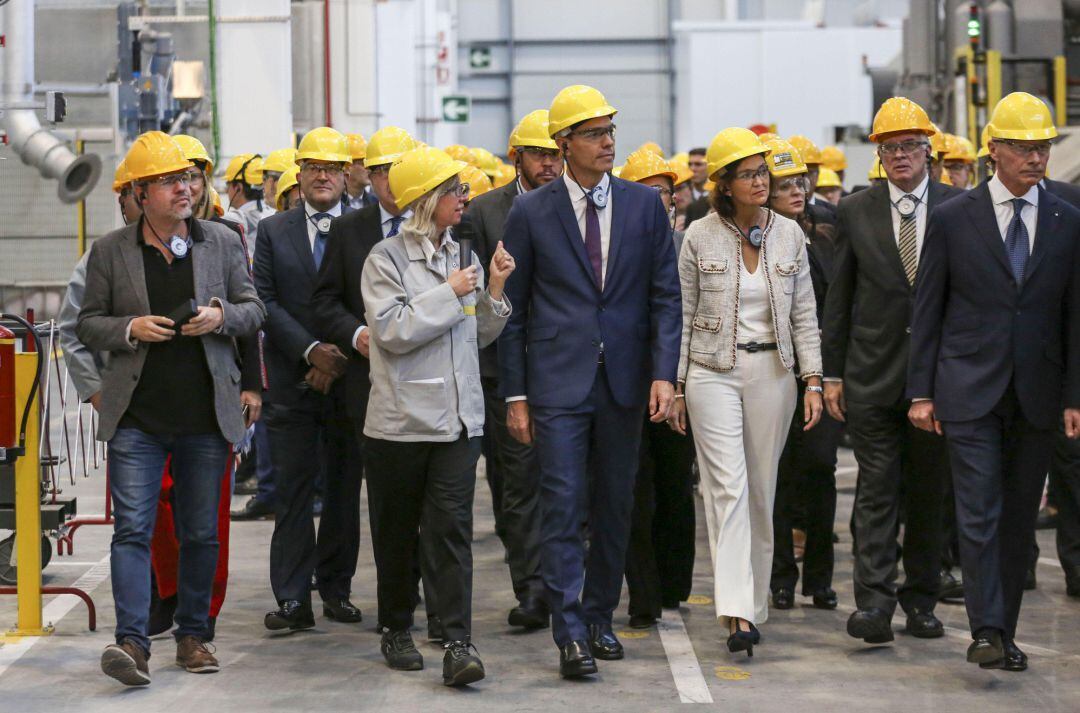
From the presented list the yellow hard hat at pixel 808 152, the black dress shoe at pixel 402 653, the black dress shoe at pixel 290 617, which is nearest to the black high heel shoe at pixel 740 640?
the black dress shoe at pixel 402 653

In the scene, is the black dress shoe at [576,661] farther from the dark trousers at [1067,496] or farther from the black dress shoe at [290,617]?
the dark trousers at [1067,496]

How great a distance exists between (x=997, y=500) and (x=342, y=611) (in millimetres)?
2874

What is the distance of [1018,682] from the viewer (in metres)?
6.21

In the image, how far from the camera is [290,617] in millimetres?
7172

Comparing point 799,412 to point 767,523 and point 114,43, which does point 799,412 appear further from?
point 114,43

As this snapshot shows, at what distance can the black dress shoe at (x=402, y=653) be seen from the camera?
6473 millimetres

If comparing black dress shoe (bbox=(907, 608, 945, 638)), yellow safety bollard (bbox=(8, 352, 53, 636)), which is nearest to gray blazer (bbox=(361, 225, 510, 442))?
yellow safety bollard (bbox=(8, 352, 53, 636))

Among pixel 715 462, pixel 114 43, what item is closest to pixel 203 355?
pixel 715 462

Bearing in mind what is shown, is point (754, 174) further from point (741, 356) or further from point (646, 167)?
point (646, 167)

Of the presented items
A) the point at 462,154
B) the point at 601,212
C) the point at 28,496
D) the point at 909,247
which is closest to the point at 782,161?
the point at 909,247

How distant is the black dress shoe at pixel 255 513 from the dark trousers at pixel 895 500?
443 centimetres

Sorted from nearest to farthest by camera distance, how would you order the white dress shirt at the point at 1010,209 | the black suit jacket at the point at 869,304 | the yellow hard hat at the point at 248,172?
the white dress shirt at the point at 1010,209, the black suit jacket at the point at 869,304, the yellow hard hat at the point at 248,172

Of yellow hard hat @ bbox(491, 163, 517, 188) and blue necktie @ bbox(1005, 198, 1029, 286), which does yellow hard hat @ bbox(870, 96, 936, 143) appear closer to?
blue necktie @ bbox(1005, 198, 1029, 286)

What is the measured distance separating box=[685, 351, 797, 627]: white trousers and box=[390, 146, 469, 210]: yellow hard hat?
4.39 ft
